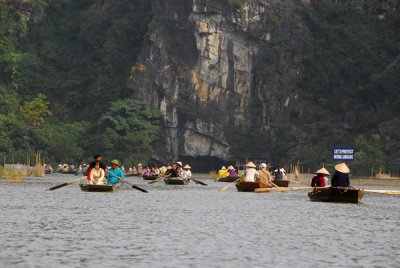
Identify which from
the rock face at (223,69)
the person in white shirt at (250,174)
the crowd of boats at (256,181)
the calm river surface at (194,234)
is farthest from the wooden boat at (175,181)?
the rock face at (223,69)

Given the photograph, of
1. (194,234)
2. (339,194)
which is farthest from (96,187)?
(194,234)

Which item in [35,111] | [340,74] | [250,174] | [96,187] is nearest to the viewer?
[96,187]

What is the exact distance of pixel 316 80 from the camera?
117 m

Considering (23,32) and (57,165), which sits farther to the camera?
(23,32)

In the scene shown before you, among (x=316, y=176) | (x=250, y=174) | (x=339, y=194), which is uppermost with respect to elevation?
(x=250, y=174)

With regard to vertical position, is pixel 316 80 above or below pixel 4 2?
below

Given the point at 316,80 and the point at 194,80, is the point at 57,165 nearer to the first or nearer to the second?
the point at 194,80

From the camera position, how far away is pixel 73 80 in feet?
419

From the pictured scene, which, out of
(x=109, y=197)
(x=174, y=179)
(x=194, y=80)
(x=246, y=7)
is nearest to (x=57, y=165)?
(x=194, y=80)

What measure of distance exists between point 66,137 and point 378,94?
39183 millimetres

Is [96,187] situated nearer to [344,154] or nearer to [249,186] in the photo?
[249,186]

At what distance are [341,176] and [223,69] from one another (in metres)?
78.4

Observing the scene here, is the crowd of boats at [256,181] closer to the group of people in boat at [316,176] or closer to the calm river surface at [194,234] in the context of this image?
the group of people in boat at [316,176]

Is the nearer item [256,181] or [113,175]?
[113,175]
